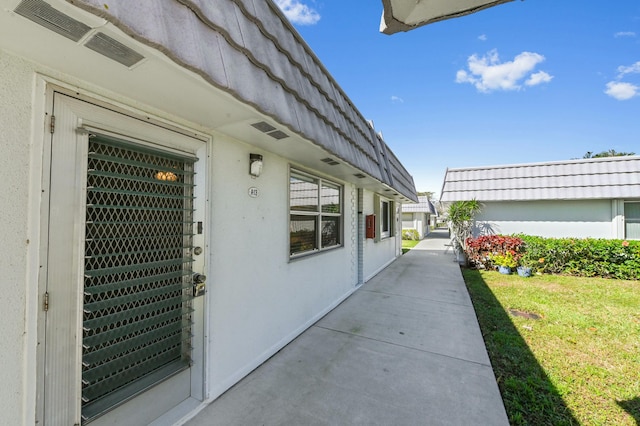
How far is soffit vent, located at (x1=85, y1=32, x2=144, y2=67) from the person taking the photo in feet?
4.06

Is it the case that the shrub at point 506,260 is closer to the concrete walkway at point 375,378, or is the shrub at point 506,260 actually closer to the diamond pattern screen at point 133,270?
the concrete walkway at point 375,378

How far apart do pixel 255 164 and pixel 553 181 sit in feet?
41.3

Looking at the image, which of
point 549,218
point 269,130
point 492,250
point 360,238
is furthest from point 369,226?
point 549,218

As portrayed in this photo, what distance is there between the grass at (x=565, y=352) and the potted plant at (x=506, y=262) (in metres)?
1.99

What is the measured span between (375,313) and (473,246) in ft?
Answer: 22.4

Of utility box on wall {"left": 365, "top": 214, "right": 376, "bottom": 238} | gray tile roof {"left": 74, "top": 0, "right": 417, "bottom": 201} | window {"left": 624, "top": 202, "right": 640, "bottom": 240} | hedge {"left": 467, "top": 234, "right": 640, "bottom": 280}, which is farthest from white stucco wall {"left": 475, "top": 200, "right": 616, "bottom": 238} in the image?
gray tile roof {"left": 74, "top": 0, "right": 417, "bottom": 201}

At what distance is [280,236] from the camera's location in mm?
3791

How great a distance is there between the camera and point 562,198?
32.1 feet

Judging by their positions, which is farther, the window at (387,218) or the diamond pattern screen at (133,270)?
the window at (387,218)

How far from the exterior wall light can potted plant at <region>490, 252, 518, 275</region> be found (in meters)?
9.66

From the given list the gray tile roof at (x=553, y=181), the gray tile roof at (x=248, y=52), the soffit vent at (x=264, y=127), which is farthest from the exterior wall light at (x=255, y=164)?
the gray tile roof at (x=553, y=181)

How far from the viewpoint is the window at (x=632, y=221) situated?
9.34 metres

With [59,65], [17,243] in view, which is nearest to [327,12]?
[59,65]

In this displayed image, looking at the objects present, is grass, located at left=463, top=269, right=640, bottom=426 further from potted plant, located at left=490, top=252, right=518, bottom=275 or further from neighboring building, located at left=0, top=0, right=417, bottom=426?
neighboring building, located at left=0, top=0, right=417, bottom=426
